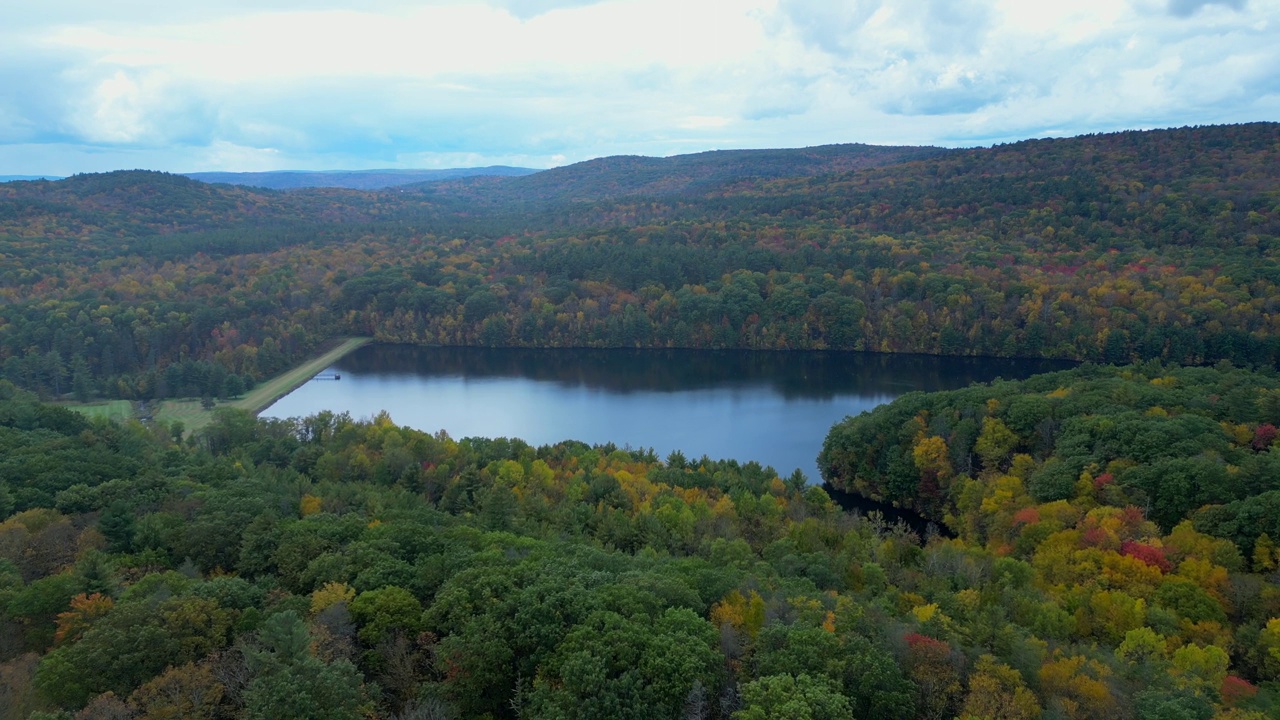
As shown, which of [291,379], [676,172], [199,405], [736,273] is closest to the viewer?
[199,405]

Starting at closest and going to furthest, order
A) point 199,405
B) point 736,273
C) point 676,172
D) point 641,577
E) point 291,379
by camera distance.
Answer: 1. point 641,577
2. point 199,405
3. point 291,379
4. point 736,273
5. point 676,172

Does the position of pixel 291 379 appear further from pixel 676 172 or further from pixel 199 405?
pixel 676 172

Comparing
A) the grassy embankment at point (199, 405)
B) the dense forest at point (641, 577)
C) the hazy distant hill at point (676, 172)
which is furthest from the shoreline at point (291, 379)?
the hazy distant hill at point (676, 172)

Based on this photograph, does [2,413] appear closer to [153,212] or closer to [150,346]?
[150,346]

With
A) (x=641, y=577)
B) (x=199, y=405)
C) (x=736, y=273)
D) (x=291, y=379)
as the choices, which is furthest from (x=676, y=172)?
(x=641, y=577)

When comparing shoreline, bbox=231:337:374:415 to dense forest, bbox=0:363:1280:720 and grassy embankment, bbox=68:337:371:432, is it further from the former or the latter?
dense forest, bbox=0:363:1280:720

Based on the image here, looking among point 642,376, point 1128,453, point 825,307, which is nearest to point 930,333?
point 825,307

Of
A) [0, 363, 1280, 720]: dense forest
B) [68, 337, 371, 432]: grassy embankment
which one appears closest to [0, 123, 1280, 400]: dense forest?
[68, 337, 371, 432]: grassy embankment
